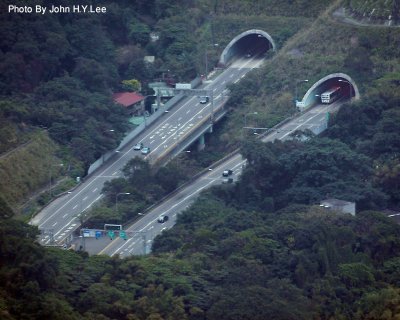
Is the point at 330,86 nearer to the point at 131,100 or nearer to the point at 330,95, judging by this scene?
the point at 330,95

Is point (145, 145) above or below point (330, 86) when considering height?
below

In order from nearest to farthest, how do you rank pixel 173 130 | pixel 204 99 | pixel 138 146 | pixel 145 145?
pixel 138 146
pixel 145 145
pixel 173 130
pixel 204 99

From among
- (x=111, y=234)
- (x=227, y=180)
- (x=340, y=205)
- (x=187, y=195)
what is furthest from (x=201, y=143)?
(x=340, y=205)

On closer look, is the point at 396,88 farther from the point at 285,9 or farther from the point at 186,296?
the point at 186,296

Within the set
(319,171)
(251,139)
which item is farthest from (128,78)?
(319,171)

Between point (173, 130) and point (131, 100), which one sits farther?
point (131, 100)

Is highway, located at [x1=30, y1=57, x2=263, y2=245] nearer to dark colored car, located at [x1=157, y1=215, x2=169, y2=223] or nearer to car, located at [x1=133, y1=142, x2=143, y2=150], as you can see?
car, located at [x1=133, y1=142, x2=143, y2=150]

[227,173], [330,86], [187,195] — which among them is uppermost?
[330,86]
